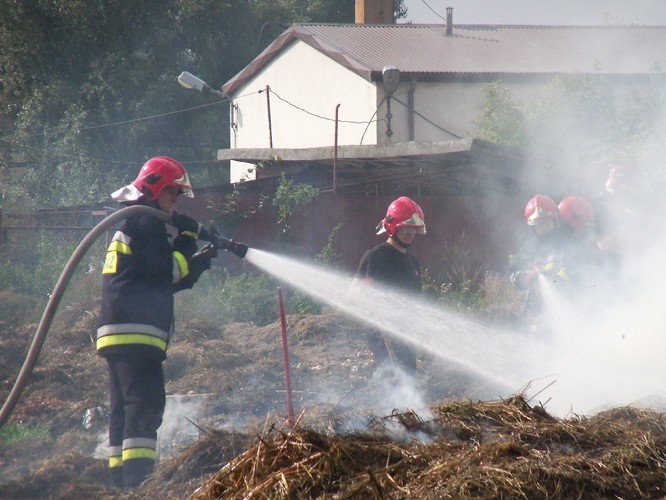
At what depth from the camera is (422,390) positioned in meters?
7.93

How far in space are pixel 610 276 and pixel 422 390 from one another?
95.4 inches

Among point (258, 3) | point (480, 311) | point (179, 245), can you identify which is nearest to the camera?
point (179, 245)

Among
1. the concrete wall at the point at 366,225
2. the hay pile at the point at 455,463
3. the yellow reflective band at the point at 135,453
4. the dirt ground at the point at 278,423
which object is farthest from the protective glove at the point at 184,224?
the concrete wall at the point at 366,225

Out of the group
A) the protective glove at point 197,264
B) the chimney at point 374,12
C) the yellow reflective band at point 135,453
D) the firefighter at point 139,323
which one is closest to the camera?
the yellow reflective band at point 135,453

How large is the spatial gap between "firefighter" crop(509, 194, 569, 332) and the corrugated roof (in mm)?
9608

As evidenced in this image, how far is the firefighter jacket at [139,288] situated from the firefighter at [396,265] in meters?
2.21

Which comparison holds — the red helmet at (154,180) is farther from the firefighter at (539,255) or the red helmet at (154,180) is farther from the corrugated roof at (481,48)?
the corrugated roof at (481,48)

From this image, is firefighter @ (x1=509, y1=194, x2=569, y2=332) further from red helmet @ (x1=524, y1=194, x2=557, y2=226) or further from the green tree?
the green tree

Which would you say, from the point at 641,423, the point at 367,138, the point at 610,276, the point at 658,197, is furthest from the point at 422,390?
the point at 367,138

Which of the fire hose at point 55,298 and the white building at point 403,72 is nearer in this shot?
the fire hose at point 55,298

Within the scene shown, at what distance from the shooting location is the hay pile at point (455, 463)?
375 cm

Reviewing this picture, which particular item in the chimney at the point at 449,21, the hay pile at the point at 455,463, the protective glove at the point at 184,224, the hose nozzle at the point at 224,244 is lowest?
the hay pile at the point at 455,463

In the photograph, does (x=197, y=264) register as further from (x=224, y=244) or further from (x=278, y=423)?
(x=278, y=423)

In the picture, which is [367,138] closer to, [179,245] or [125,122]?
[125,122]
